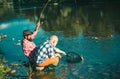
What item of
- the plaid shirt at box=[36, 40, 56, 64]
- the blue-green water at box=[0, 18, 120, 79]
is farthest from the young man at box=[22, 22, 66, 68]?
the blue-green water at box=[0, 18, 120, 79]

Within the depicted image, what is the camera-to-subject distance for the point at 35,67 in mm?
13758

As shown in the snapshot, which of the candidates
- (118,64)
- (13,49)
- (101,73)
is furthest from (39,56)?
(13,49)

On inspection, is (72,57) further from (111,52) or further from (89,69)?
(111,52)

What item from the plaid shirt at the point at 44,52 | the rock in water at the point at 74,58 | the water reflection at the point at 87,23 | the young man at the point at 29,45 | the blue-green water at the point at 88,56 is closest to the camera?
the blue-green water at the point at 88,56

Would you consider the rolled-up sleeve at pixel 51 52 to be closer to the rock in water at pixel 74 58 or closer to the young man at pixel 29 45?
the young man at pixel 29 45

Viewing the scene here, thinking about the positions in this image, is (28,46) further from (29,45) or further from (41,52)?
(41,52)

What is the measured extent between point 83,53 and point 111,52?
58.5 inches

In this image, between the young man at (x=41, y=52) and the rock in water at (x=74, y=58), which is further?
the rock in water at (x=74, y=58)

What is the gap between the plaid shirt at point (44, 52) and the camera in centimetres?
1312

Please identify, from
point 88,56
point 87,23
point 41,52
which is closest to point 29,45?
point 41,52

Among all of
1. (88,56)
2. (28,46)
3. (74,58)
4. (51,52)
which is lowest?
(88,56)

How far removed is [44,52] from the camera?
13188mm

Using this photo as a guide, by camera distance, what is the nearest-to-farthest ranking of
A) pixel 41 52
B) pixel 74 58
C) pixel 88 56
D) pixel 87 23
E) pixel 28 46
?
pixel 41 52 → pixel 28 46 → pixel 74 58 → pixel 88 56 → pixel 87 23

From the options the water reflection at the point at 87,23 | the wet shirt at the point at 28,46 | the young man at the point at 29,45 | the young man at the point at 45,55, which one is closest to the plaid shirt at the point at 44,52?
the young man at the point at 45,55
